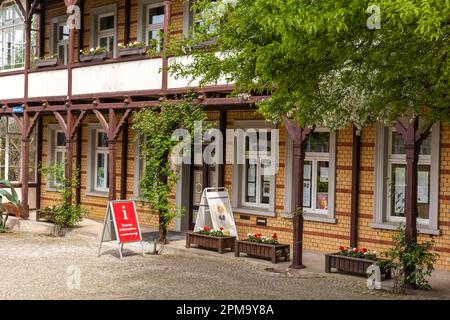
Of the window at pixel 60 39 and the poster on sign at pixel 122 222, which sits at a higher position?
the window at pixel 60 39

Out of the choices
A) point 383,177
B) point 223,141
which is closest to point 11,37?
point 223,141

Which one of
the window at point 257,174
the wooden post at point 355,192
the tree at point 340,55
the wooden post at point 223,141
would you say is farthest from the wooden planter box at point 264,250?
the tree at point 340,55

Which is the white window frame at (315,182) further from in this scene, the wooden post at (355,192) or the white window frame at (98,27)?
the white window frame at (98,27)

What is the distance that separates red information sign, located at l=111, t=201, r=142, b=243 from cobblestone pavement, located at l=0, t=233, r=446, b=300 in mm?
386

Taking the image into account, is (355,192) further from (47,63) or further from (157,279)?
(47,63)

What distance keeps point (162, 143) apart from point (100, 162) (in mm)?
6076

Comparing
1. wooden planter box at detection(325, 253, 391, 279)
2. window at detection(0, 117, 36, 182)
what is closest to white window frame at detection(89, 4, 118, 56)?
window at detection(0, 117, 36, 182)

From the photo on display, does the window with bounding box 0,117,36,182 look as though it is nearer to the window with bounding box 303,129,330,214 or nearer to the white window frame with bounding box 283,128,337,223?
the white window frame with bounding box 283,128,337,223

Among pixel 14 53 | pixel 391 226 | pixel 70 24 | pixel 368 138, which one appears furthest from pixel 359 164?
pixel 14 53

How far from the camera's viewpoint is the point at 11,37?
19922mm

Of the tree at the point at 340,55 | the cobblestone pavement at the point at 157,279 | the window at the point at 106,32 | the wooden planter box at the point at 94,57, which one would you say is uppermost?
the window at the point at 106,32

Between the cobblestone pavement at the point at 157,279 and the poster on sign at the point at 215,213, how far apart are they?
0.94 meters

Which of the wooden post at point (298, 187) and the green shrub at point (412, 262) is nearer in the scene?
the green shrub at point (412, 262)

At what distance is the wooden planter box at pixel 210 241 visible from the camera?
12836 mm
